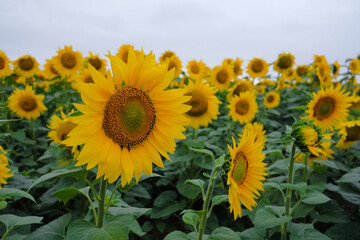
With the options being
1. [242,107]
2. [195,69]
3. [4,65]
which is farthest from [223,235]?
[4,65]

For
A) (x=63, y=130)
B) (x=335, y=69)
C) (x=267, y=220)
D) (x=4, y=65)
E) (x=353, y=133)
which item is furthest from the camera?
(x=335, y=69)

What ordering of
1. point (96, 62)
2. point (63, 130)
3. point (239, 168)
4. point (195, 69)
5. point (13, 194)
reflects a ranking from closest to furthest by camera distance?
point (13, 194) → point (239, 168) → point (63, 130) → point (96, 62) → point (195, 69)

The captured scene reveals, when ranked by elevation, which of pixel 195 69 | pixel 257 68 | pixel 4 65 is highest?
pixel 257 68

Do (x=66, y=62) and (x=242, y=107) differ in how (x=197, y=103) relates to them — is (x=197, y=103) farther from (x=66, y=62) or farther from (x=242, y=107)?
(x=66, y=62)

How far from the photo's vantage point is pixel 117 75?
136 centimetres

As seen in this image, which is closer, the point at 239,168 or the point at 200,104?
the point at 239,168

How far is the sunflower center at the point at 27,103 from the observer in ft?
14.8

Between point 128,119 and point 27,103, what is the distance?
3.74 metres

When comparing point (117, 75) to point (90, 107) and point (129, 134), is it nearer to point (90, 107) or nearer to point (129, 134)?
point (90, 107)

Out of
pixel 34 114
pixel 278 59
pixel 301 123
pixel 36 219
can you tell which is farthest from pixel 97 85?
pixel 278 59

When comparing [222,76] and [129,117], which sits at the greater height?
[222,76]

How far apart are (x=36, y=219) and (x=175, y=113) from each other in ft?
3.55

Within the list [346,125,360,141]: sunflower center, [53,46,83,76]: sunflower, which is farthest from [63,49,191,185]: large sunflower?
[53,46,83,76]: sunflower

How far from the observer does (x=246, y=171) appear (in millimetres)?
1794
